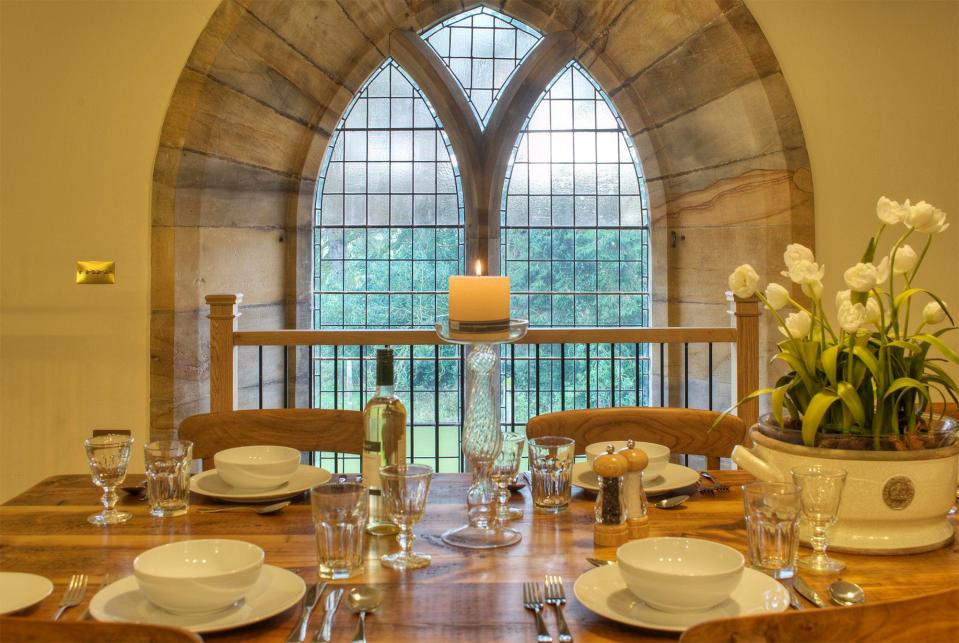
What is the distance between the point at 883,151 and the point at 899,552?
8.66ft

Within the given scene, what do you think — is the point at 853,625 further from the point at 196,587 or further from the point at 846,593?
the point at 196,587

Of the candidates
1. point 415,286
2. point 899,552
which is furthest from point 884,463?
point 415,286

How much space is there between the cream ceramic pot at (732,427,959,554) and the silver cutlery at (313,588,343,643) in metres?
0.67

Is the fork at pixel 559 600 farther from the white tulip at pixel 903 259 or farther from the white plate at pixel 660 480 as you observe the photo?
the white tulip at pixel 903 259

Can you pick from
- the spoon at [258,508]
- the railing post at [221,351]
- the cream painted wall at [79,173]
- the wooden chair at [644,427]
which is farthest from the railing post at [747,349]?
the cream painted wall at [79,173]

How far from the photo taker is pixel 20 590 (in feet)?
3.57

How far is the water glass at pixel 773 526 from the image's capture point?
114 cm

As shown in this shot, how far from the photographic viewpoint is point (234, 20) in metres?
3.40

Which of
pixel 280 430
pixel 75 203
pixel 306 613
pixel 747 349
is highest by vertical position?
pixel 75 203

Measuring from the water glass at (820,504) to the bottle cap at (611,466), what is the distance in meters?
0.23

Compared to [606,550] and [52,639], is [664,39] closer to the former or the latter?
[606,550]

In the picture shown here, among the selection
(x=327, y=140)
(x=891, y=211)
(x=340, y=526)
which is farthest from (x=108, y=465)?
(x=327, y=140)

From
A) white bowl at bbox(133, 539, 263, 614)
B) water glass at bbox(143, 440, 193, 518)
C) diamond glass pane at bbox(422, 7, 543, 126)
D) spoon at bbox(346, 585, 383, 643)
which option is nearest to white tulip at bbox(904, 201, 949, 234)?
spoon at bbox(346, 585, 383, 643)

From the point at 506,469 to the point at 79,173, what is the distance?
8.34 feet
